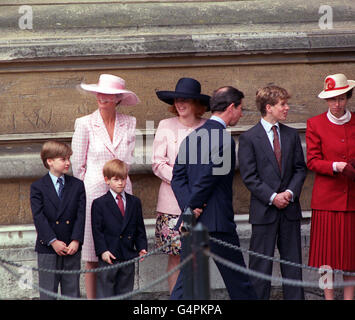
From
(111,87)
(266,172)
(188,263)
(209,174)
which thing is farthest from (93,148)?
(188,263)

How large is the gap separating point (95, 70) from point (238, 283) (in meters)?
2.59

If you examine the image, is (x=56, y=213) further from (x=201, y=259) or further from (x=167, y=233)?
(x=201, y=259)

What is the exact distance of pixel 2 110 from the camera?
7.34 metres

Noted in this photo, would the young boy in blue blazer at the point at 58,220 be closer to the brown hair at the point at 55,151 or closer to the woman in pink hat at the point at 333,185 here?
the brown hair at the point at 55,151

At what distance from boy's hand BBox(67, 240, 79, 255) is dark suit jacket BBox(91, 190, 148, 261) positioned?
0.15 metres

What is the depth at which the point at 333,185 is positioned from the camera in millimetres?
6602

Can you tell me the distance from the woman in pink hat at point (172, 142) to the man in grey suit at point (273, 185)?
47 centimetres

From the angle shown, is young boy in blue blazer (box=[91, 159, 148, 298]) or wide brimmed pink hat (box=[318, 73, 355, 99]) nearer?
young boy in blue blazer (box=[91, 159, 148, 298])

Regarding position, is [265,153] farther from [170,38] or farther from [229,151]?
[170,38]

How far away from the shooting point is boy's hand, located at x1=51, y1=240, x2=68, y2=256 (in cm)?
609

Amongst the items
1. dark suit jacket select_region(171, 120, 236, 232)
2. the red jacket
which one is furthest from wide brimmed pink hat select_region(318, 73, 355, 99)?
dark suit jacket select_region(171, 120, 236, 232)

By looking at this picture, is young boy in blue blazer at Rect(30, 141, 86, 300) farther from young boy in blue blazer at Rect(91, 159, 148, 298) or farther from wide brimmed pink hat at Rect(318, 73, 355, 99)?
wide brimmed pink hat at Rect(318, 73, 355, 99)

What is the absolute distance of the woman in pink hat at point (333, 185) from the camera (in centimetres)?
653
